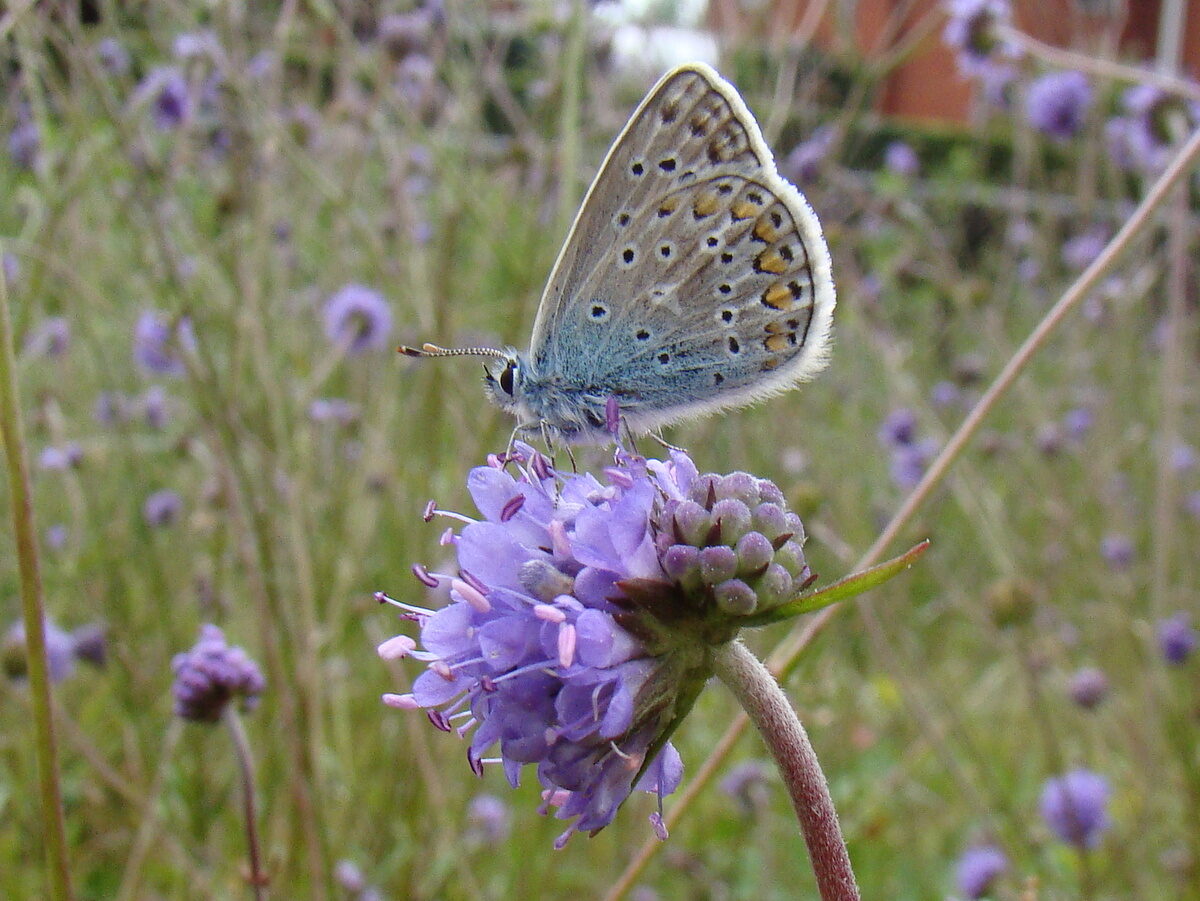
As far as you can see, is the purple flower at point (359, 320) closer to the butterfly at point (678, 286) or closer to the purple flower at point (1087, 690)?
the butterfly at point (678, 286)

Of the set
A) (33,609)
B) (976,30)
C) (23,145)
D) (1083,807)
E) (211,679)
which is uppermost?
(976,30)

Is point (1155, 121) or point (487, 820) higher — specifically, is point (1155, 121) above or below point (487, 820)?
above

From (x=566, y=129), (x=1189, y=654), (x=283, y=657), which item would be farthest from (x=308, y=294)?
(x=1189, y=654)

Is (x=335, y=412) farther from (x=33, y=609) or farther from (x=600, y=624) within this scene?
(x=600, y=624)

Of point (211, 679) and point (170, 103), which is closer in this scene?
point (211, 679)

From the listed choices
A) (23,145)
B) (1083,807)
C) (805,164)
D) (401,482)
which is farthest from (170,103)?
(1083,807)

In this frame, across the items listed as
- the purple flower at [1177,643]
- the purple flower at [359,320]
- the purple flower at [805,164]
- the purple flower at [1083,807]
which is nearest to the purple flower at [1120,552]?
the purple flower at [1177,643]

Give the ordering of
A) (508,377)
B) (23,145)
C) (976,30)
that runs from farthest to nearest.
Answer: (23,145) < (976,30) < (508,377)

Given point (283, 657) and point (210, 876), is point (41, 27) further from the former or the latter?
point (210, 876)
